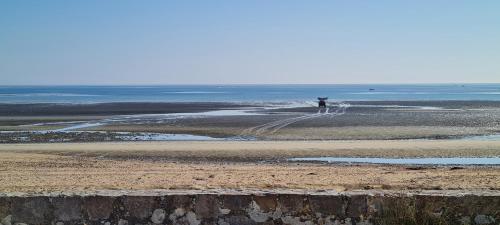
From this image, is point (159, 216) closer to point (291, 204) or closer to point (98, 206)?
point (98, 206)

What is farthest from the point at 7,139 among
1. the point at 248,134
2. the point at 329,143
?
the point at 329,143

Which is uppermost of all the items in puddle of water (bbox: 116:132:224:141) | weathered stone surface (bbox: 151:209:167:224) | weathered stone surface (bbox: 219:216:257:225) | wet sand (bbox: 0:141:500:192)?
weathered stone surface (bbox: 151:209:167:224)

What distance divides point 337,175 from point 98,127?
22596 mm

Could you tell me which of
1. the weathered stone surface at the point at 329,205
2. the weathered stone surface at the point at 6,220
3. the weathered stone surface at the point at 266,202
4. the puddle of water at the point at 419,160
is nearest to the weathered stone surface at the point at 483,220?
the weathered stone surface at the point at 329,205

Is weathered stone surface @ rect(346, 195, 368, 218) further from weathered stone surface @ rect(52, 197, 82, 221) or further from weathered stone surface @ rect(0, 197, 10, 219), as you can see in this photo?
weathered stone surface @ rect(0, 197, 10, 219)

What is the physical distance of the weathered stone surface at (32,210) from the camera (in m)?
5.15

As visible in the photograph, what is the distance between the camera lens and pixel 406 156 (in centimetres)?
2056

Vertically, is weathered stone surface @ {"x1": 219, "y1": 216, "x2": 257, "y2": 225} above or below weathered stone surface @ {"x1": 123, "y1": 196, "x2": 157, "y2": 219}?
below

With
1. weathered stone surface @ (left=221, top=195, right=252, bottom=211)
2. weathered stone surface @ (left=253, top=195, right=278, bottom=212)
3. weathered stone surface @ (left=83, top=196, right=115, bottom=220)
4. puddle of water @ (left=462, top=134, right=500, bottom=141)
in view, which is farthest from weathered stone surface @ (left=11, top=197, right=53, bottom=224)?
puddle of water @ (left=462, top=134, right=500, bottom=141)

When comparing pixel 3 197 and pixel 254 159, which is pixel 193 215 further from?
pixel 254 159

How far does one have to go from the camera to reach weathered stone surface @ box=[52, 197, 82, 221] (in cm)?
515

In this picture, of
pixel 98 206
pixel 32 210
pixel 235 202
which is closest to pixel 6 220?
pixel 32 210

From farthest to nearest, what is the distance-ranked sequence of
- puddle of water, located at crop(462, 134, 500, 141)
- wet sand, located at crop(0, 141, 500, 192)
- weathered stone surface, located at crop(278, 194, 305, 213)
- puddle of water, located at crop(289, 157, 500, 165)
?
puddle of water, located at crop(462, 134, 500, 141) → puddle of water, located at crop(289, 157, 500, 165) → wet sand, located at crop(0, 141, 500, 192) → weathered stone surface, located at crop(278, 194, 305, 213)

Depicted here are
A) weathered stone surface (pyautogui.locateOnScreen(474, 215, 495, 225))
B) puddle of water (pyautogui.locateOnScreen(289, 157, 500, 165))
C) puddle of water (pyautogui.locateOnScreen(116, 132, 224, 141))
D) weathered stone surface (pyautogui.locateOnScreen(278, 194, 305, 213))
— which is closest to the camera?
weathered stone surface (pyautogui.locateOnScreen(474, 215, 495, 225))
